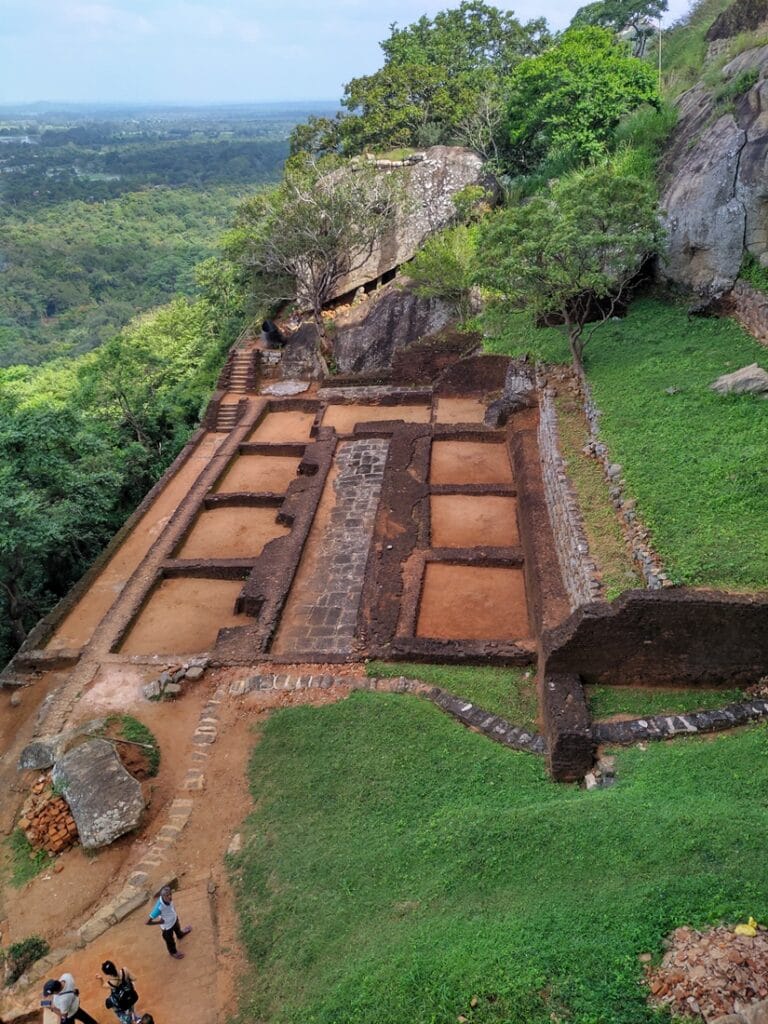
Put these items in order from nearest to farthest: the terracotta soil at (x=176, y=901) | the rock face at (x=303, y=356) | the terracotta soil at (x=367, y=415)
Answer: the terracotta soil at (x=176, y=901) → the terracotta soil at (x=367, y=415) → the rock face at (x=303, y=356)

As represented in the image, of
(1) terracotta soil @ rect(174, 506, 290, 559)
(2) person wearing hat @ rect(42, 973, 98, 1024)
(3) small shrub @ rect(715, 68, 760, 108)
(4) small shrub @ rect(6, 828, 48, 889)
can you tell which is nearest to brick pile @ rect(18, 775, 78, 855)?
(4) small shrub @ rect(6, 828, 48, 889)

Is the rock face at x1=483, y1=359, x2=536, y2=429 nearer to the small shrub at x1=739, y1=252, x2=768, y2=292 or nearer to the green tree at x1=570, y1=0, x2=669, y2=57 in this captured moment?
the small shrub at x1=739, y1=252, x2=768, y2=292

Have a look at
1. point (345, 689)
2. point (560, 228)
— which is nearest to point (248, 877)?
point (345, 689)

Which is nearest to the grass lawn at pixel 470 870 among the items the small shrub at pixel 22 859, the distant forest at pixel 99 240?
the small shrub at pixel 22 859

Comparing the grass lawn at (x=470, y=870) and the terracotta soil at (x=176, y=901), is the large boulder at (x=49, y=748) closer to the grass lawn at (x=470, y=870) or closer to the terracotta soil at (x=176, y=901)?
the terracotta soil at (x=176, y=901)

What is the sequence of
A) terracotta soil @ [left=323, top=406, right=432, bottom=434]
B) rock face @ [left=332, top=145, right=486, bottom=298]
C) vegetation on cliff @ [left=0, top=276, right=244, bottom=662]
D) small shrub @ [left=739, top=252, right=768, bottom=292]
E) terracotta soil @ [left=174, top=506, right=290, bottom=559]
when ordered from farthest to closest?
1. rock face @ [left=332, top=145, right=486, bottom=298]
2. terracotta soil @ [left=323, top=406, right=432, bottom=434]
3. terracotta soil @ [left=174, top=506, right=290, bottom=559]
4. small shrub @ [left=739, top=252, right=768, bottom=292]
5. vegetation on cliff @ [left=0, top=276, right=244, bottom=662]

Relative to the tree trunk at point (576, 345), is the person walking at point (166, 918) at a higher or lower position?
lower

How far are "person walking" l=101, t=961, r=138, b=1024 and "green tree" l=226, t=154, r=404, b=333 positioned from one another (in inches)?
788

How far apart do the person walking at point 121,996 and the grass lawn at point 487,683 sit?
17.3ft

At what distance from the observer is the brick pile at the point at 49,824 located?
898 cm

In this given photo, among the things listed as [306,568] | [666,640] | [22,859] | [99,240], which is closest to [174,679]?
[22,859]

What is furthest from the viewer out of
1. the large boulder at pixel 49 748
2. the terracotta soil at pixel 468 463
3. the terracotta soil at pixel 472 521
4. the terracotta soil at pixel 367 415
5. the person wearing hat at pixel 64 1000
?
the terracotta soil at pixel 367 415

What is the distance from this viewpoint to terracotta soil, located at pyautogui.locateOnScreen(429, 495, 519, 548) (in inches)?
544

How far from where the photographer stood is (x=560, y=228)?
1404 centimetres
